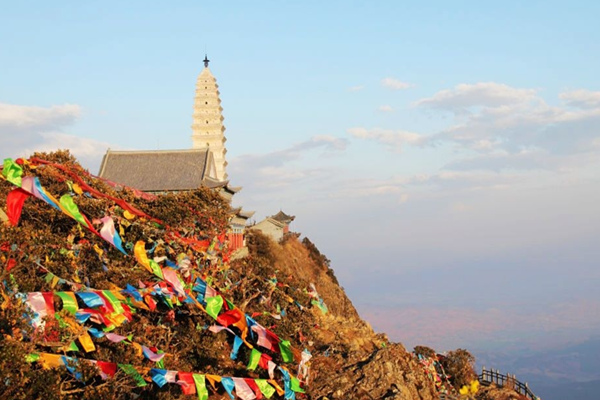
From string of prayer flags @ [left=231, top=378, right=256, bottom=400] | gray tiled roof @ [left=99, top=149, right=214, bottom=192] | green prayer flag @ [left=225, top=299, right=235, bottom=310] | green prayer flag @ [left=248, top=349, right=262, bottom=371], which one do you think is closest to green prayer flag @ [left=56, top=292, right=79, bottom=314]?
string of prayer flags @ [left=231, top=378, right=256, bottom=400]

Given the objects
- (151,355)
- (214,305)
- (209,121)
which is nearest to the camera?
(151,355)

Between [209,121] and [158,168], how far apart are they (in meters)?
23.7

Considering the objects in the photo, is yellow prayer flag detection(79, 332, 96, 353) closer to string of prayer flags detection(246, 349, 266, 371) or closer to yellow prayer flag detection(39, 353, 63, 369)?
yellow prayer flag detection(39, 353, 63, 369)

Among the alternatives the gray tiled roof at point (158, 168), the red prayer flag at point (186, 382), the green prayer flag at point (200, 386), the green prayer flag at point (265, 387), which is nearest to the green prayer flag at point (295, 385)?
the green prayer flag at point (265, 387)

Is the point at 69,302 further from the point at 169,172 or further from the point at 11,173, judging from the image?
the point at 169,172

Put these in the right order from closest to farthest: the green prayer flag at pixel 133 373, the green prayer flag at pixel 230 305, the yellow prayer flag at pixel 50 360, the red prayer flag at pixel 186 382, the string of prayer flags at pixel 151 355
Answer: the yellow prayer flag at pixel 50 360
the green prayer flag at pixel 133 373
the red prayer flag at pixel 186 382
the string of prayer flags at pixel 151 355
the green prayer flag at pixel 230 305

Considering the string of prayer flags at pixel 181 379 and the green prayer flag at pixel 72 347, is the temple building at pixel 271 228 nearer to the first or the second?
the string of prayer flags at pixel 181 379

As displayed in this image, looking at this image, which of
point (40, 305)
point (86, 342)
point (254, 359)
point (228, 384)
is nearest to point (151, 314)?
point (254, 359)

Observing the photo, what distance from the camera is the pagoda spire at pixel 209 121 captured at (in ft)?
240

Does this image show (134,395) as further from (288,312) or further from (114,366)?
(288,312)

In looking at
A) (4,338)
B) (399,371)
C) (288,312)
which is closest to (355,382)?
(399,371)

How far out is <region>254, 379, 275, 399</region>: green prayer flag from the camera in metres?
19.2

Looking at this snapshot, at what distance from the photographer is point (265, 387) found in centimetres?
1944

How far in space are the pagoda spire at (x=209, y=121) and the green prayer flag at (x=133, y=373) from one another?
57119 millimetres
